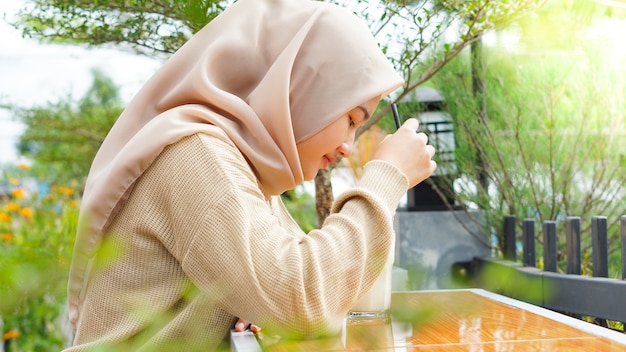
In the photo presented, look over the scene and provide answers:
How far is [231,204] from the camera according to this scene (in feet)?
3.57

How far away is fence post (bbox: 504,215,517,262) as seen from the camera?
3250 millimetres

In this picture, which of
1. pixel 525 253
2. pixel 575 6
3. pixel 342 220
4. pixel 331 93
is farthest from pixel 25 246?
pixel 575 6

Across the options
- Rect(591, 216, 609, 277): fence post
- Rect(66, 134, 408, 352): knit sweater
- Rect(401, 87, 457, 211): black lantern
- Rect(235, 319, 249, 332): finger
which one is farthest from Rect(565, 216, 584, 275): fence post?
Rect(235, 319, 249, 332): finger

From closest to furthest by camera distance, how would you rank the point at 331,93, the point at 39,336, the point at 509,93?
the point at 39,336 < the point at 331,93 < the point at 509,93

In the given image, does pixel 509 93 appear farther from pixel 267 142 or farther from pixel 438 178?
pixel 267 142

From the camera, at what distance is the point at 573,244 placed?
2.64 meters

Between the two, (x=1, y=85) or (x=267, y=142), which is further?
(x=1, y=85)

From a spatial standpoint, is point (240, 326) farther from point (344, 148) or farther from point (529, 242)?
Answer: point (529, 242)

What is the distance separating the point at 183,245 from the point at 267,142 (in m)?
0.30

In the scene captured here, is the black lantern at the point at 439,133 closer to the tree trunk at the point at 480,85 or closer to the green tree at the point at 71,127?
the tree trunk at the point at 480,85

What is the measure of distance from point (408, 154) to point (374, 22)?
1.65 meters

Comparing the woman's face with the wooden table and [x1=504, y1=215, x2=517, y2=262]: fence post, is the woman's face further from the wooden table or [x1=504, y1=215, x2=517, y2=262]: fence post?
[x1=504, y1=215, x2=517, y2=262]: fence post

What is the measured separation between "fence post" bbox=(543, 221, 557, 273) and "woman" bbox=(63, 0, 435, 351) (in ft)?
5.11

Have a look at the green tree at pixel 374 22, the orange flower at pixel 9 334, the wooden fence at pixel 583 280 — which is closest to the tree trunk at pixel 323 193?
the green tree at pixel 374 22
